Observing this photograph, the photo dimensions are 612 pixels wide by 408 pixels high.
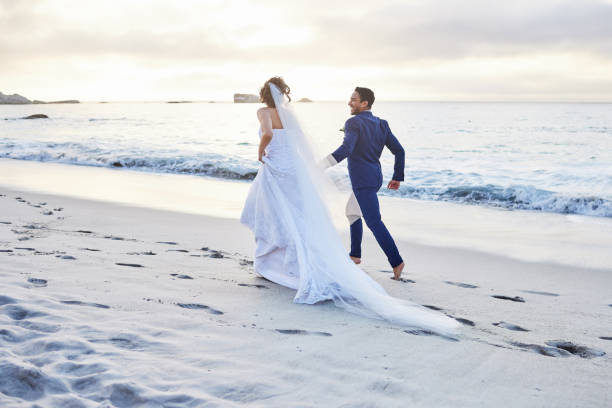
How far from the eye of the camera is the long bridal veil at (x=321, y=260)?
13.1 ft

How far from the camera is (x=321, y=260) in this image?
4.53m

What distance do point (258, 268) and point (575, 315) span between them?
2.84 m

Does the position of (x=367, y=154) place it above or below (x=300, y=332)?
above

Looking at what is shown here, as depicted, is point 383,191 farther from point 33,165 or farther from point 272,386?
point 33,165

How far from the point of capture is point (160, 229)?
720 centimetres

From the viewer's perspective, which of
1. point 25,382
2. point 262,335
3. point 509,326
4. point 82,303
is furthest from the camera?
point 509,326

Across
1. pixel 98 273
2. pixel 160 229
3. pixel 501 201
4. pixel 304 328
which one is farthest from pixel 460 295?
pixel 501 201

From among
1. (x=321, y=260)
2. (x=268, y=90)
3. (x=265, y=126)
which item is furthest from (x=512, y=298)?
(x=268, y=90)

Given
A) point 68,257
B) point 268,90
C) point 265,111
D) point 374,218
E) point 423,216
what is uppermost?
point 268,90

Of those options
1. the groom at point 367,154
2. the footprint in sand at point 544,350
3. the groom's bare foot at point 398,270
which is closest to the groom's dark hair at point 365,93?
the groom at point 367,154

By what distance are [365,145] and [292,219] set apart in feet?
3.54

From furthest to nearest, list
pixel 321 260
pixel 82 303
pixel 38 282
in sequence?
pixel 321 260 < pixel 38 282 < pixel 82 303

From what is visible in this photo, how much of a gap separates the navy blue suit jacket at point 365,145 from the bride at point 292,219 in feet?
1.50

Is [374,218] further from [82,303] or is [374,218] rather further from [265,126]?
[82,303]
